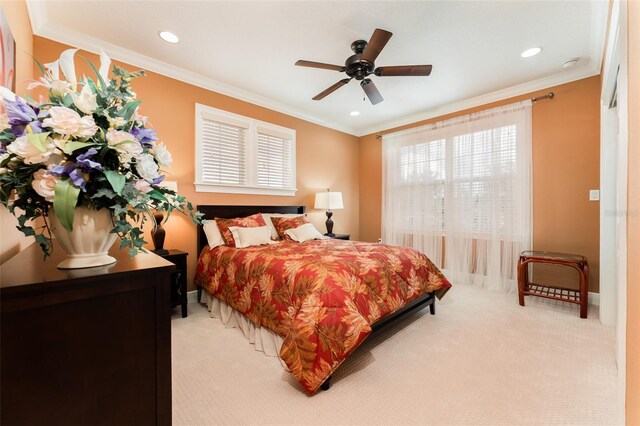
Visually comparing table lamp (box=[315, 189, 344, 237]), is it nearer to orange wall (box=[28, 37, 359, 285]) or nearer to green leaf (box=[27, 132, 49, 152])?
orange wall (box=[28, 37, 359, 285])

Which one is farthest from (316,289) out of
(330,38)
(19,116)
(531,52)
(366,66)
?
(531,52)

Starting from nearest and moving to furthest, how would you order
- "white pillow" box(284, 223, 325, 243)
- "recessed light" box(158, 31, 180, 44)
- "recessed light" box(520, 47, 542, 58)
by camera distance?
"recessed light" box(158, 31, 180, 44) → "recessed light" box(520, 47, 542, 58) → "white pillow" box(284, 223, 325, 243)

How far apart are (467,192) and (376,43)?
9.12ft

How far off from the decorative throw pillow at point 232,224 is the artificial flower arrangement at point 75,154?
223cm

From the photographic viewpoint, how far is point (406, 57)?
2.88 meters

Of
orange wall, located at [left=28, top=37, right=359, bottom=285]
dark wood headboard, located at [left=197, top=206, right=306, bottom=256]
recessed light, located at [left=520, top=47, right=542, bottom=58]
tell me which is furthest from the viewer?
dark wood headboard, located at [left=197, top=206, right=306, bottom=256]

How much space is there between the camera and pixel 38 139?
2.36ft

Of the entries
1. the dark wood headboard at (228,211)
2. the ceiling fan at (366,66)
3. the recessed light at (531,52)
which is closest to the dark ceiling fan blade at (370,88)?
the ceiling fan at (366,66)

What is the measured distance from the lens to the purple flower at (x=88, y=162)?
2.49ft

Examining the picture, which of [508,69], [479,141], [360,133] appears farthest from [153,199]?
[360,133]

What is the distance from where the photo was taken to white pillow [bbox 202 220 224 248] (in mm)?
→ 3174

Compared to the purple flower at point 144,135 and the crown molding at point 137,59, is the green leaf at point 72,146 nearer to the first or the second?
the purple flower at point 144,135

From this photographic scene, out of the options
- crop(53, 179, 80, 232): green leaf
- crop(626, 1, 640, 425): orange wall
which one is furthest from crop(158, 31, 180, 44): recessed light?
crop(626, 1, 640, 425): orange wall

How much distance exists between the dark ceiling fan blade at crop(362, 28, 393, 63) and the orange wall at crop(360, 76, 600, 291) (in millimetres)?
2649
